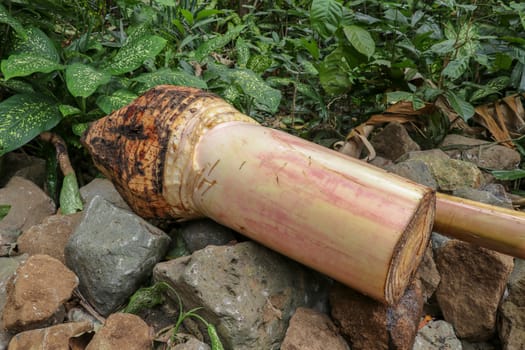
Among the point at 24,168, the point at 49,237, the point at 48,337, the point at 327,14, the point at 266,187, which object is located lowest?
the point at 24,168

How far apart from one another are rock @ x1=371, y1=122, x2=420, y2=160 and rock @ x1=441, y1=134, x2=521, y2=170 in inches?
8.2

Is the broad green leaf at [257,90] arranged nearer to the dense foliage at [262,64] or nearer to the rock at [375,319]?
the dense foliage at [262,64]

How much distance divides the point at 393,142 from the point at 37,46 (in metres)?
1.72

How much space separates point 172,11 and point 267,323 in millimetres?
2358

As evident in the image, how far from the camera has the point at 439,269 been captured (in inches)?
61.9

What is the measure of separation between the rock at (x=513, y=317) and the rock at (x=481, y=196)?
13.9 inches

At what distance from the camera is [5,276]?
5.01 feet

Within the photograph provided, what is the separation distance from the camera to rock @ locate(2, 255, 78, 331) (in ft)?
4.35

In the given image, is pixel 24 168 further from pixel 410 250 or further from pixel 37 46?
pixel 410 250

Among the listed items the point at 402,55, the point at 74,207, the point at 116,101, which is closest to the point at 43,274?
the point at 74,207

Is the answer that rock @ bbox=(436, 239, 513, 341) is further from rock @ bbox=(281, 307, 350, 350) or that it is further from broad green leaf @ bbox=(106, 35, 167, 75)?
broad green leaf @ bbox=(106, 35, 167, 75)

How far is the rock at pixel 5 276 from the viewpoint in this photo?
1.36m

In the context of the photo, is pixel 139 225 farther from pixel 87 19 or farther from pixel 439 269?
pixel 87 19

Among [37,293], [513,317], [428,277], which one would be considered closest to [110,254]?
[37,293]
